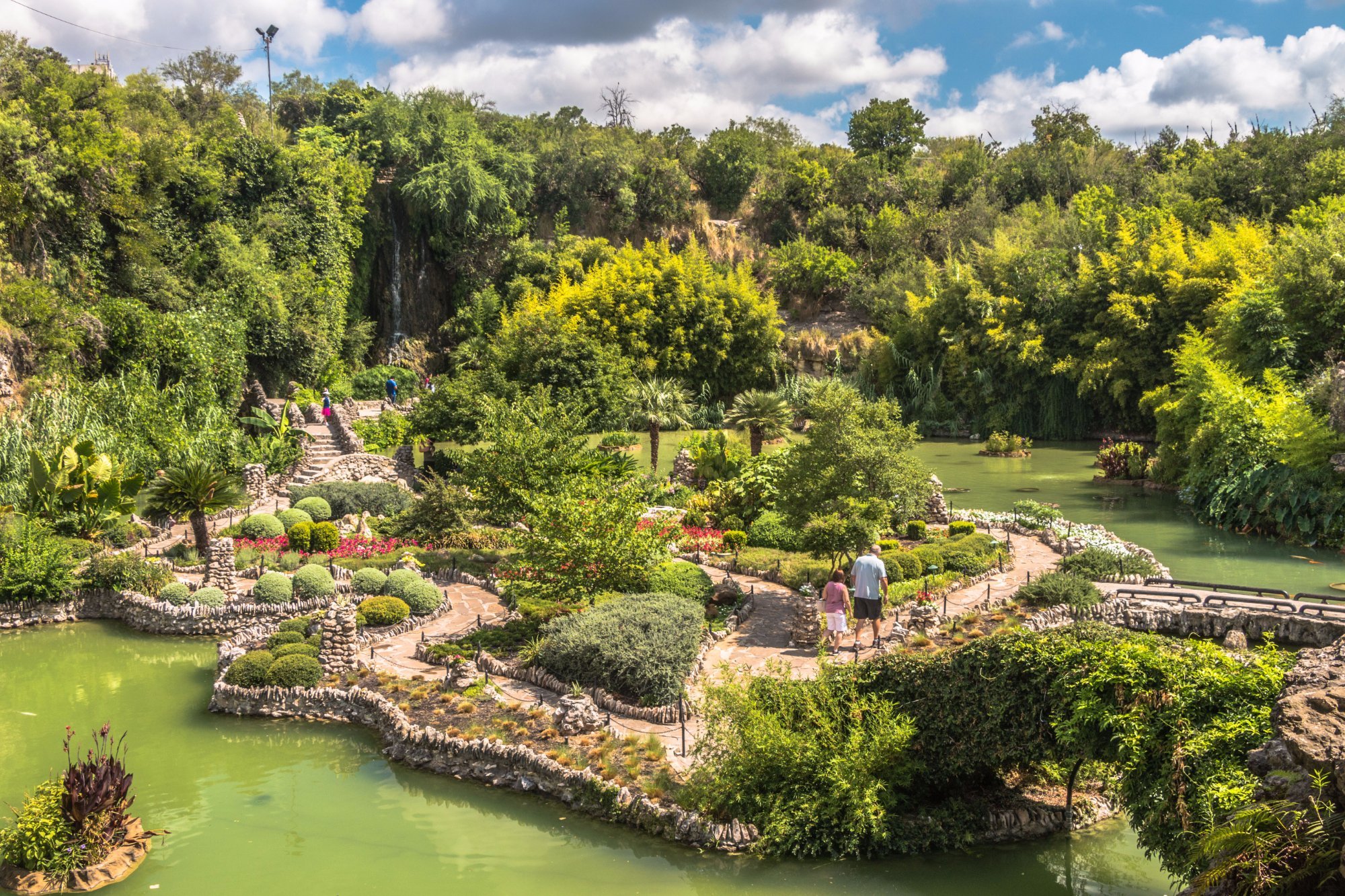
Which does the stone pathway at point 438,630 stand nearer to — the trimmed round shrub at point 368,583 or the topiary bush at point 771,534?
the trimmed round shrub at point 368,583

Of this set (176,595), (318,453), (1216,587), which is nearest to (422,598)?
(176,595)

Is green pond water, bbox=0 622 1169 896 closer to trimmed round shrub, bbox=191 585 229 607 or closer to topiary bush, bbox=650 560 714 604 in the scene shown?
trimmed round shrub, bbox=191 585 229 607

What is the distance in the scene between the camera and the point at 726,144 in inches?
2197

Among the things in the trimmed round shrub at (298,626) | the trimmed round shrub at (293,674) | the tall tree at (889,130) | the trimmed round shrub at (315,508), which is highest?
the tall tree at (889,130)

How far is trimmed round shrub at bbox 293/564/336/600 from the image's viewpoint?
19.5 metres

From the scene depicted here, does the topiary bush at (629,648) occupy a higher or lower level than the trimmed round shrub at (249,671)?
higher

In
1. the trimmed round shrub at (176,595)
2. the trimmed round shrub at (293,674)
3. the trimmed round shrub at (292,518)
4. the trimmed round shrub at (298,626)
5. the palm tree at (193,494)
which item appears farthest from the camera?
the trimmed round shrub at (292,518)

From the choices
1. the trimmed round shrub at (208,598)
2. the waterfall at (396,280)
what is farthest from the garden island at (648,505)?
the trimmed round shrub at (208,598)

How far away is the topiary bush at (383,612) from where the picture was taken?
59.4ft

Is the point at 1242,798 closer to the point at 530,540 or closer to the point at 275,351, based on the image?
the point at 530,540

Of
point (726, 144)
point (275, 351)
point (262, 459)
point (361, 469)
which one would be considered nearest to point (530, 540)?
point (361, 469)

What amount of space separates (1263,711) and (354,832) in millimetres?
9711

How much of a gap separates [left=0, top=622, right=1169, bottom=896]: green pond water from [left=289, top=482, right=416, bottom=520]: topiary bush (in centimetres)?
1016

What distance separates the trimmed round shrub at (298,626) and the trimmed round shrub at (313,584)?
1606 mm
